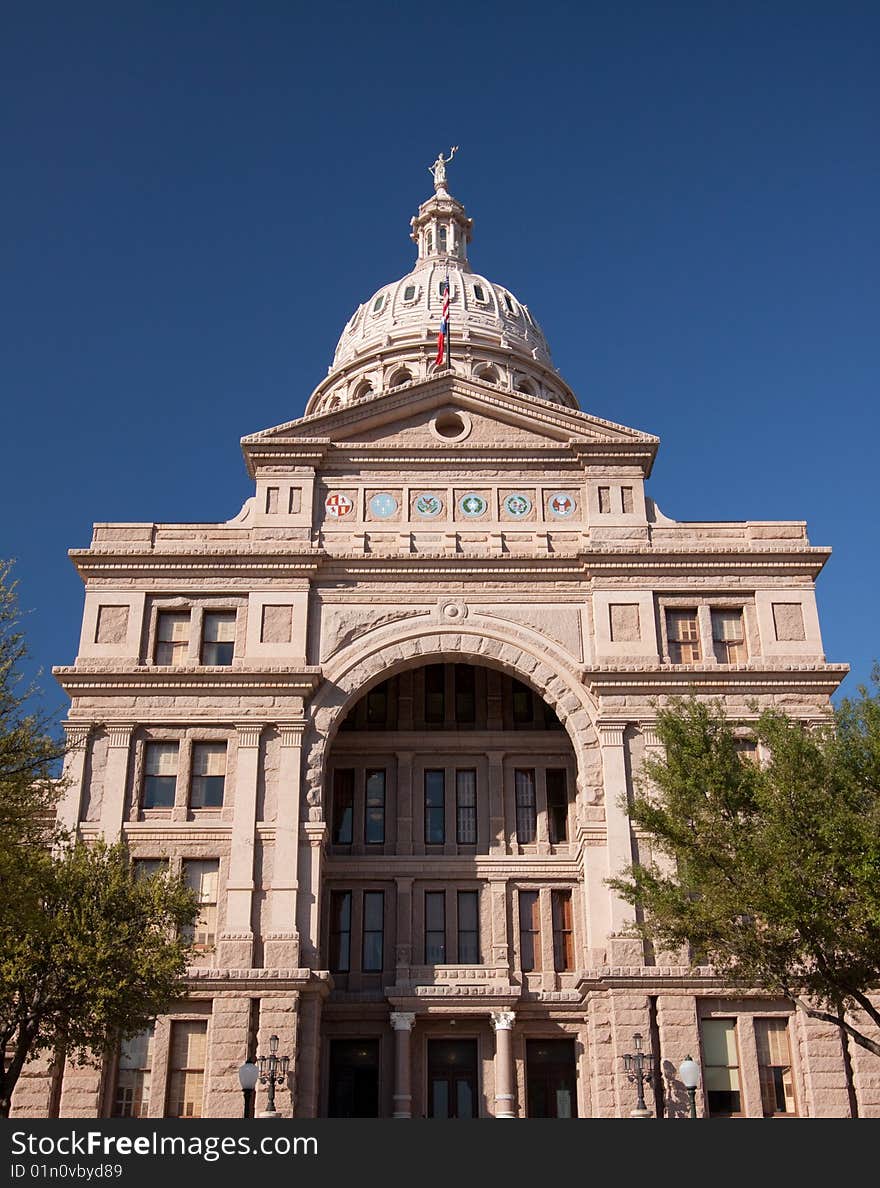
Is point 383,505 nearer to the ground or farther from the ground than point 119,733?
farther from the ground

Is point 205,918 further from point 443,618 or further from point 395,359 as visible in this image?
point 395,359

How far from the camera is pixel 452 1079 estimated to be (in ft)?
128

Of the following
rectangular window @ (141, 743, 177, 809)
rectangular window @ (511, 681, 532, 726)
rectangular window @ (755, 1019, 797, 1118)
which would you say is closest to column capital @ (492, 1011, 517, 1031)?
rectangular window @ (755, 1019, 797, 1118)

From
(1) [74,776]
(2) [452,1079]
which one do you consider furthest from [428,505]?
(2) [452,1079]

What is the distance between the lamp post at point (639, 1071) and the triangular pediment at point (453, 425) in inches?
755

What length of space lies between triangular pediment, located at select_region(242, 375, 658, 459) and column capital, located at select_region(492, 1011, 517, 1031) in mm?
18078

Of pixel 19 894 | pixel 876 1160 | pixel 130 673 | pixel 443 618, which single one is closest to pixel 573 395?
pixel 443 618

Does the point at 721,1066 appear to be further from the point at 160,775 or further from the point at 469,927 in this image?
the point at 160,775

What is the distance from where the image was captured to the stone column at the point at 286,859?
36312 mm

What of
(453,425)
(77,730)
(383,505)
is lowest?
(77,730)

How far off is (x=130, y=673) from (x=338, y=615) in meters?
6.68

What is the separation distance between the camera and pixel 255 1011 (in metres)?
35.8

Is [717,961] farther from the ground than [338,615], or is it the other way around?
[338,615]

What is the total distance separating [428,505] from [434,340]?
27405 mm
